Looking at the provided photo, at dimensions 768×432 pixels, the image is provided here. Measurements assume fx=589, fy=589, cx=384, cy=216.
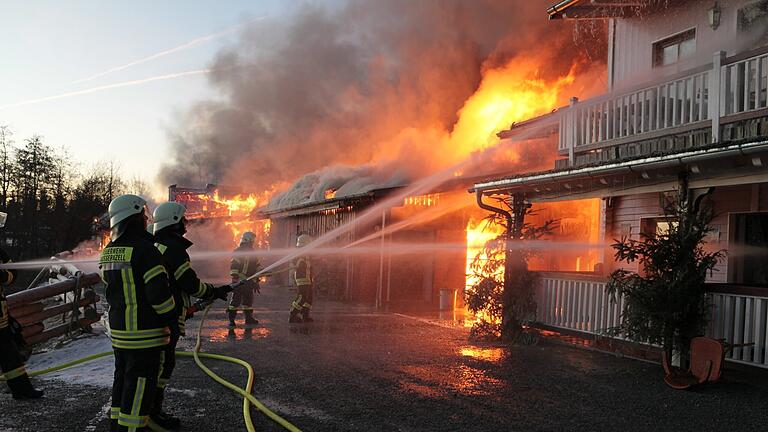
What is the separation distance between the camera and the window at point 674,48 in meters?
10.9

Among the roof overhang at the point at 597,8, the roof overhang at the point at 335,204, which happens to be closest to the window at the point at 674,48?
the roof overhang at the point at 597,8

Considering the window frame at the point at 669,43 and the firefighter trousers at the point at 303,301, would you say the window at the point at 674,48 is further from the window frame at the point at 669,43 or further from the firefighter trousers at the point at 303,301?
the firefighter trousers at the point at 303,301

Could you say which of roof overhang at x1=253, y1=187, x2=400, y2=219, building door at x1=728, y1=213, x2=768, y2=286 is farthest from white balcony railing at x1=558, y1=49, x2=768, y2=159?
roof overhang at x1=253, y1=187, x2=400, y2=219

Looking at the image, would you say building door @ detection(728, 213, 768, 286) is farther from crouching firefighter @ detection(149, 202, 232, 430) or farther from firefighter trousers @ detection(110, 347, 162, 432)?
firefighter trousers @ detection(110, 347, 162, 432)

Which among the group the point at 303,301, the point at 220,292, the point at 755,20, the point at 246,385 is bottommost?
the point at 246,385

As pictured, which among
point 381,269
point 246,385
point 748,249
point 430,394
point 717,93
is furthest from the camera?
point 381,269

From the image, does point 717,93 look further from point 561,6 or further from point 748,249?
point 561,6

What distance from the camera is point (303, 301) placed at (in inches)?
489

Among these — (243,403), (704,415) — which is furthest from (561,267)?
(243,403)

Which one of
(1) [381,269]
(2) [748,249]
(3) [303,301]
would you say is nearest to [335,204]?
(1) [381,269]

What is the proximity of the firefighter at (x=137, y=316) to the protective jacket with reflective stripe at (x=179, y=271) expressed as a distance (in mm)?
597

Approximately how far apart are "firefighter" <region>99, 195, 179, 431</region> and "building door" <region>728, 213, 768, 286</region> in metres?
8.66

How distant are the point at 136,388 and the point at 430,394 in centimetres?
322

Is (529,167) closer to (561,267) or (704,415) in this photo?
(561,267)
